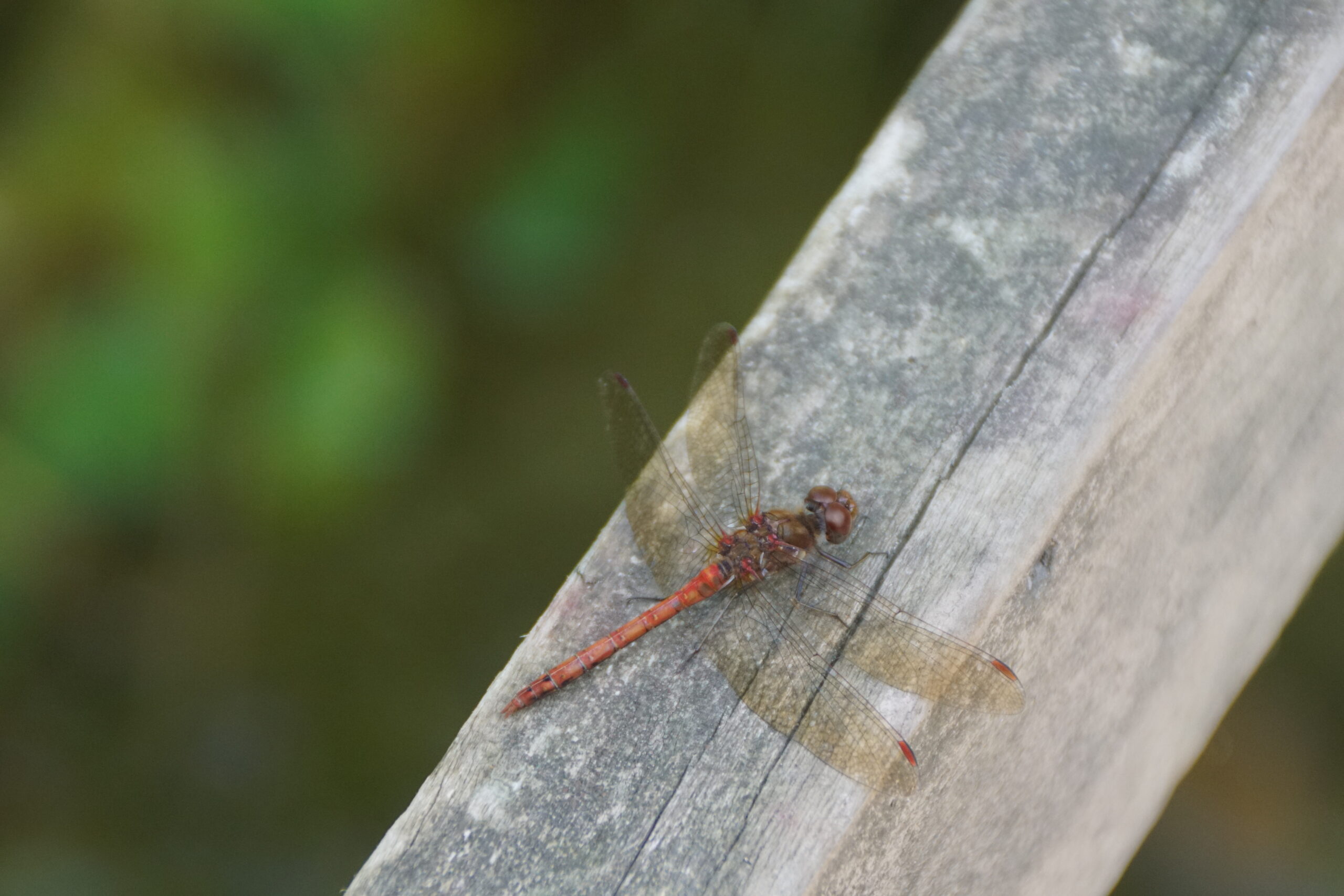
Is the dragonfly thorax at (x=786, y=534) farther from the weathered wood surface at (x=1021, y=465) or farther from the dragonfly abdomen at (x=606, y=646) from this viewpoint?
the dragonfly abdomen at (x=606, y=646)

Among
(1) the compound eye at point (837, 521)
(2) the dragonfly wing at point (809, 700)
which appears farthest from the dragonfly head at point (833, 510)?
(2) the dragonfly wing at point (809, 700)

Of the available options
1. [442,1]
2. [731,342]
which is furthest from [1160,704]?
[442,1]

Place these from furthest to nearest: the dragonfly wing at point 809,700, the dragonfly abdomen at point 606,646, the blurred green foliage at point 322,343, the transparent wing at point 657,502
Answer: the blurred green foliage at point 322,343
the transparent wing at point 657,502
the dragonfly abdomen at point 606,646
the dragonfly wing at point 809,700

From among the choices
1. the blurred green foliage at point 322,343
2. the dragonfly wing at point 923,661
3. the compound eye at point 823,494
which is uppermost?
the compound eye at point 823,494

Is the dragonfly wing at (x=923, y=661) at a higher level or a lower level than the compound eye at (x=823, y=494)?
lower

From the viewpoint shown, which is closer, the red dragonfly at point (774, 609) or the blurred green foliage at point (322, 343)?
the red dragonfly at point (774, 609)

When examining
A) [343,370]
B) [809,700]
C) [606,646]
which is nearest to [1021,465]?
[809,700]

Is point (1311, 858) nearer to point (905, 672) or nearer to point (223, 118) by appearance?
point (905, 672)

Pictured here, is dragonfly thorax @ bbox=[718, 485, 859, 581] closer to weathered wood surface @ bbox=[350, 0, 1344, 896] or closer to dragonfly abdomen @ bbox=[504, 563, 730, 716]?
weathered wood surface @ bbox=[350, 0, 1344, 896]

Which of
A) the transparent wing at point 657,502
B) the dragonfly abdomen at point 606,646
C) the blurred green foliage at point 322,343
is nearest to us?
the dragonfly abdomen at point 606,646
